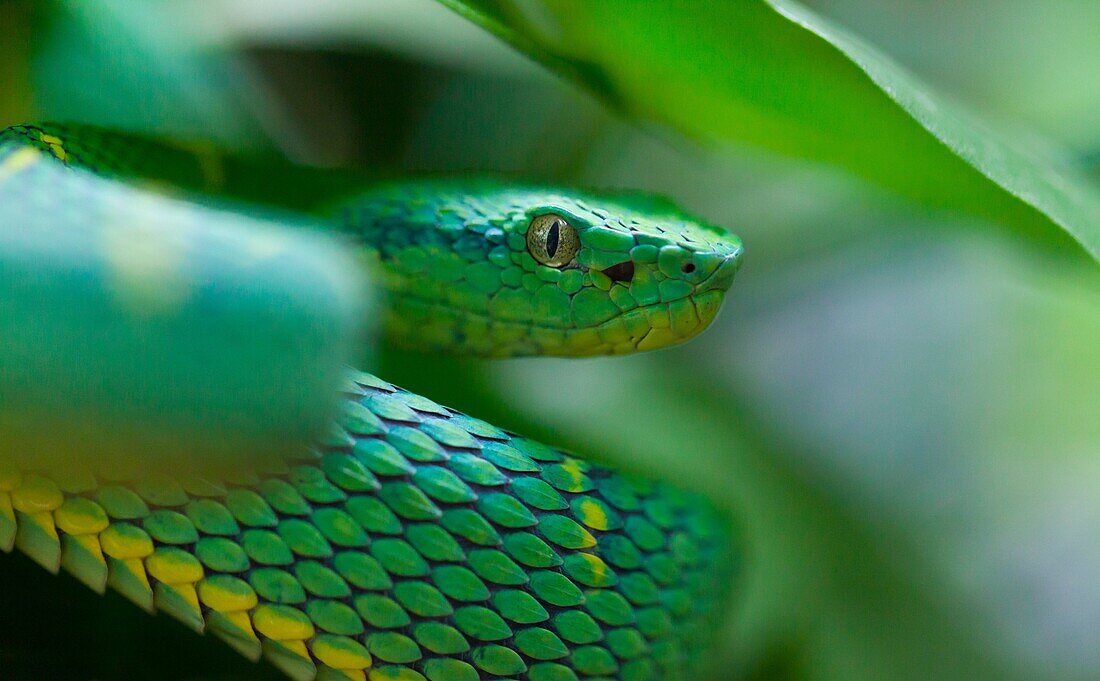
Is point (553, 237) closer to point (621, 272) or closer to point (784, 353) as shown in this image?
point (621, 272)

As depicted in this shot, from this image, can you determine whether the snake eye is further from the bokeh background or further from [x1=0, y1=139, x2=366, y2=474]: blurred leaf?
[x1=0, y1=139, x2=366, y2=474]: blurred leaf

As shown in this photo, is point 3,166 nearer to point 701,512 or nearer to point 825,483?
point 701,512

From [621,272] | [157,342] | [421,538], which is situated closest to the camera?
[157,342]

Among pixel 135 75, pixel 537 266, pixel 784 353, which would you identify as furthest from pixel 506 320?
pixel 784 353

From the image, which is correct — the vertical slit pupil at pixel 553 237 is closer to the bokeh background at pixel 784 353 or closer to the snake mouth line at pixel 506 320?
the snake mouth line at pixel 506 320

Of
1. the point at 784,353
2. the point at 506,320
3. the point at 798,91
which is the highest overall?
the point at 798,91

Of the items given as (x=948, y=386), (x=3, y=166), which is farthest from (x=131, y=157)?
(x=948, y=386)

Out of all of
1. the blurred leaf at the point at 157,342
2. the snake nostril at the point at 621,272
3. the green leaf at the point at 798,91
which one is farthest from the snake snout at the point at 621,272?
the blurred leaf at the point at 157,342

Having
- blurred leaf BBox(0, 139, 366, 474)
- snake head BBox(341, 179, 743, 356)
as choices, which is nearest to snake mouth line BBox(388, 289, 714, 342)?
snake head BBox(341, 179, 743, 356)

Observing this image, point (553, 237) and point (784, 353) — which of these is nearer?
point (553, 237)
